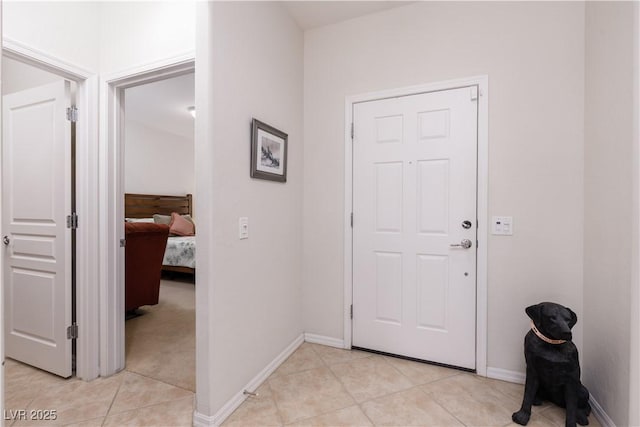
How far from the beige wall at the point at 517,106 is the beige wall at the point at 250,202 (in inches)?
24.6

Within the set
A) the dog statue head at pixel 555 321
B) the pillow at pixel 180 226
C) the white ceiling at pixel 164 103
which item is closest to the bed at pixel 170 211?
the pillow at pixel 180 226

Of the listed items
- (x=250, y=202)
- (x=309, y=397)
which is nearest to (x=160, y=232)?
(x=250, y=202)

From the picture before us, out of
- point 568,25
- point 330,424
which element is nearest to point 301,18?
point 568,25

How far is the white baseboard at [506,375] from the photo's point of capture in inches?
81.9

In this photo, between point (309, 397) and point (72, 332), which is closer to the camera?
point (309, 397)

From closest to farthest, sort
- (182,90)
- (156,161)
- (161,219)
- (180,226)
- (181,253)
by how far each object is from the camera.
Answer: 1. (182,90)
2. (181,253)
3. (180,226)
4. (161,219)
5. (156,161)

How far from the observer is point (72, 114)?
207cm

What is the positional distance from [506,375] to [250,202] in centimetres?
203

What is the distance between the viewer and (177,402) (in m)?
1.89

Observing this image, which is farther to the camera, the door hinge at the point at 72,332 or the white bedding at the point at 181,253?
the white bedding at the point at 181,253

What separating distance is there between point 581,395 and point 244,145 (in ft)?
7.53

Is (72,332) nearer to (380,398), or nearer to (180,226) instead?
(380,398)

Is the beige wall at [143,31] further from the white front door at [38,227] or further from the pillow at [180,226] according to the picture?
the pillow at [180,226]

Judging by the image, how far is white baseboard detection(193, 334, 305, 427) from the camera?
1.67 meters
